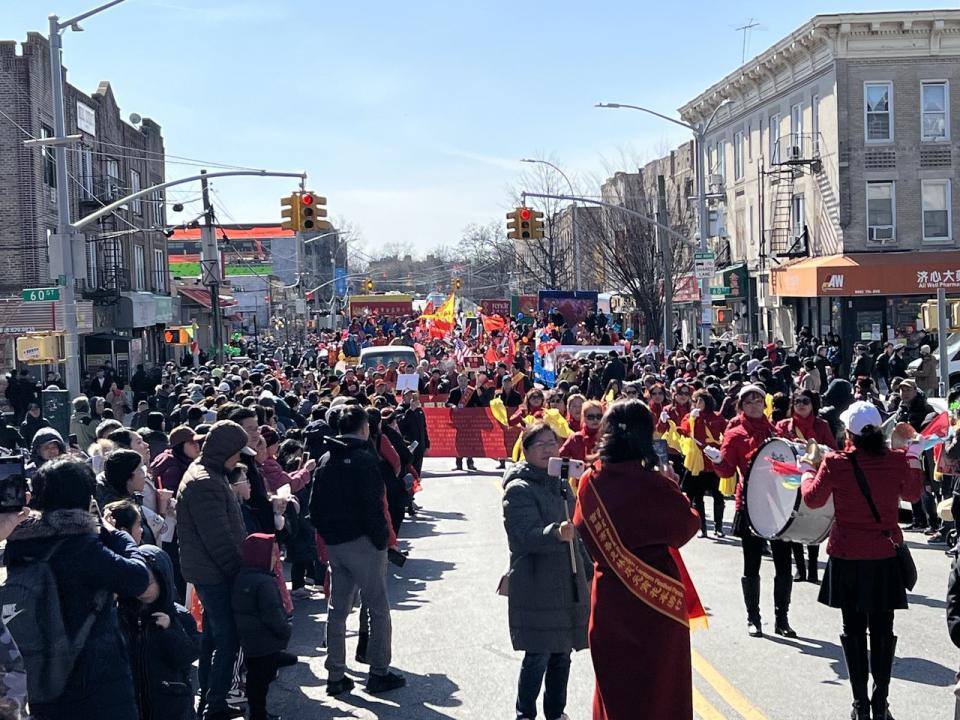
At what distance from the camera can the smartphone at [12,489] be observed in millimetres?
5262

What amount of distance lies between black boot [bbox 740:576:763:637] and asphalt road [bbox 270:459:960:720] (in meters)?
0.09

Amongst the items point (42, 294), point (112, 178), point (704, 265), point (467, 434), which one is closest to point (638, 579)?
point (467, 434)

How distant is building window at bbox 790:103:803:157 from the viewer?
41531 millimetres

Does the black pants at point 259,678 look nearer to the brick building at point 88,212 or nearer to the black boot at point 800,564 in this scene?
the black boot at point 800,564

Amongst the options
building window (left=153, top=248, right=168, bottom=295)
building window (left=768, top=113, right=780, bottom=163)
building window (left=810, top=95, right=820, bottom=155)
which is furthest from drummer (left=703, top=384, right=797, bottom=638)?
building window (left=153, top=248, right=168, bottom=295)

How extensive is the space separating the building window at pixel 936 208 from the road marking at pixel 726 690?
109 ft

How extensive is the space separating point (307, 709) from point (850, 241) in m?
33.7

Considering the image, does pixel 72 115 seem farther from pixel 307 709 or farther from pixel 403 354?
pixel 307 709

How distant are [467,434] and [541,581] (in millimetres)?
16671

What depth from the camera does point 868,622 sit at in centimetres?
737

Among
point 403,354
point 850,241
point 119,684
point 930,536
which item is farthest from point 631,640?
point 850,241

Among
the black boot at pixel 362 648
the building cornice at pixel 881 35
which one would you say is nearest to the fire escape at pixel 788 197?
the building cornice at pixel 881 35

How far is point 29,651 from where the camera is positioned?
17.4 feet

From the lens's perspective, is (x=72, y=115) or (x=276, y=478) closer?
(x=276, y=478)
